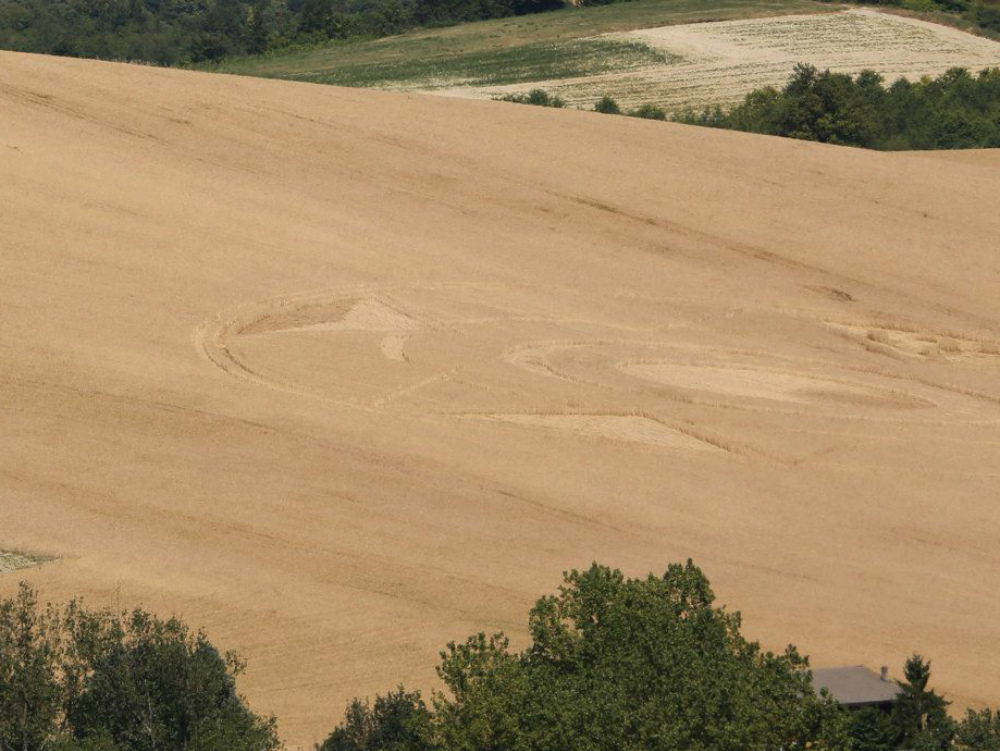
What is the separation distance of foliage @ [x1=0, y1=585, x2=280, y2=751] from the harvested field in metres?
2.96

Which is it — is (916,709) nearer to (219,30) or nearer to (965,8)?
(965,8)

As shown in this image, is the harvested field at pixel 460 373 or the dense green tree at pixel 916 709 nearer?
the dense green tree at pixel 916 709

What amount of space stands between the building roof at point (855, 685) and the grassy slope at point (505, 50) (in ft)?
188

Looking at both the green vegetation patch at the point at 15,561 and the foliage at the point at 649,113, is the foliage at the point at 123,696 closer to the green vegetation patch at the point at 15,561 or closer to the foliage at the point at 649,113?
the green vegetation patch at the point at 15,561

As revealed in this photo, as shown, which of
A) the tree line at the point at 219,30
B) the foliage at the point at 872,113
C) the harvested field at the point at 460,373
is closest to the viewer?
the harvested field at the point at 460,373

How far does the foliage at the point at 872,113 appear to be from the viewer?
6219cm

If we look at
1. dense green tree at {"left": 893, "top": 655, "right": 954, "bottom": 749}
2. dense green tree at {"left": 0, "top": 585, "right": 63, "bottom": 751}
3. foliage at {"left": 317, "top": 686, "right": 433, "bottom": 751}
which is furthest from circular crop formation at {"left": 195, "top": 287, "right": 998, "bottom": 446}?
dense green tree at {"left": 0, "top": 585, "right": 63, "bottom": 751}

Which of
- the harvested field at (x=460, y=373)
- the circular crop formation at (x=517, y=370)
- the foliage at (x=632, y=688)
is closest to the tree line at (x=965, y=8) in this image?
the harvested field at (x=460, y=373)

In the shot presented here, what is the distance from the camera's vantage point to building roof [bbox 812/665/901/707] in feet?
67.3

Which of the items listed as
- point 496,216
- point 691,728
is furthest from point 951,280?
point 691,728

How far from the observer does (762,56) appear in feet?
274

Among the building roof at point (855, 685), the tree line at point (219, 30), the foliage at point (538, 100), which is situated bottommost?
the building roof at point (855, 685)

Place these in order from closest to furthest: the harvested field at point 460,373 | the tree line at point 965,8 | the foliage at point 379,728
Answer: the foliage at point 379,728, the harvested field at point 460,373, the tree line at point 965,8

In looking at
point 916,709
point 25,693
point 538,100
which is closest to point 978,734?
point 916,709
